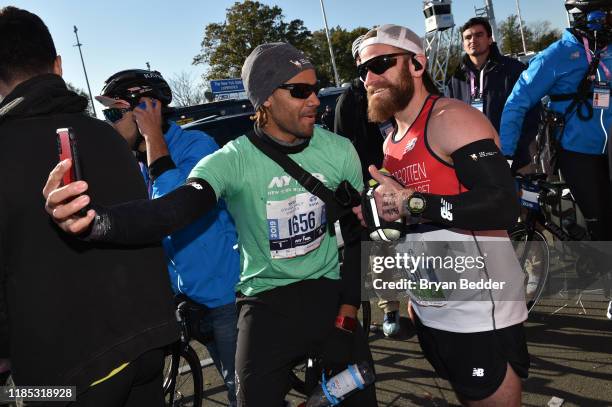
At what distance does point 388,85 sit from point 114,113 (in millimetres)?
1741

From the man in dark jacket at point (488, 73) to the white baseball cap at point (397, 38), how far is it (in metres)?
3.17

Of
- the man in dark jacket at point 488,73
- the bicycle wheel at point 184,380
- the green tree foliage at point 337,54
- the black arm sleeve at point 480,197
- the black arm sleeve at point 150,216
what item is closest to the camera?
the black arm sleeve at point 150,216

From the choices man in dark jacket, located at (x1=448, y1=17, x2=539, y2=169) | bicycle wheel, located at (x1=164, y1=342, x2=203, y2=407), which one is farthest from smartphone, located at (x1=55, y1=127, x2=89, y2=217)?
man in dark jacket, located at (x1=448, y1=17, x2=539, y2=169)

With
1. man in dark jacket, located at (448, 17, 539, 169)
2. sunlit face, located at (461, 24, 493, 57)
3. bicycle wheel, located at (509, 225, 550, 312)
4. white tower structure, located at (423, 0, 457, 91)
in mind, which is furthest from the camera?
white tower structure, located at (423, 0, 457, 91)

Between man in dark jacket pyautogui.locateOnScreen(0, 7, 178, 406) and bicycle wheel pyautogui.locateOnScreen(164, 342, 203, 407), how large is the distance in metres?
1.51

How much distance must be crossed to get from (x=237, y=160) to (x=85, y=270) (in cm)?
88

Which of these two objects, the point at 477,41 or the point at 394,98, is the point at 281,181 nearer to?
the point at 394,98

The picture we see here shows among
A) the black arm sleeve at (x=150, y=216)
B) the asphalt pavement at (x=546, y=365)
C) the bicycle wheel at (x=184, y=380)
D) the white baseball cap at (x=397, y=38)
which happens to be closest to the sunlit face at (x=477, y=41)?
the asphalt pavement at (x=546, y=365)

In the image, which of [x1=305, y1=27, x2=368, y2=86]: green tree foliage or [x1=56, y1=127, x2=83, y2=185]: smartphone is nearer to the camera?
[x1=56, y1=127, x2=83, y2=185]: smartphone

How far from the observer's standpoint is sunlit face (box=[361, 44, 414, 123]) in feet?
7.78

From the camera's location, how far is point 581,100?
3.92 metres

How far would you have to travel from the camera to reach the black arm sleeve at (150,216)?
1525 mm

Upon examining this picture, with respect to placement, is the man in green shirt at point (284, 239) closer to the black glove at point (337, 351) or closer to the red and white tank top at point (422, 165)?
the black glove at point (337, 351)

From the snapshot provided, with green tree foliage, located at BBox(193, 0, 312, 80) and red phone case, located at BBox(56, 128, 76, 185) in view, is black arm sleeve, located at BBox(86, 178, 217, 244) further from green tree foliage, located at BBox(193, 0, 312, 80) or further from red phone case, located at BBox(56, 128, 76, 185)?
green tree foliage, located at BBox(193, 0, 312, 80)
